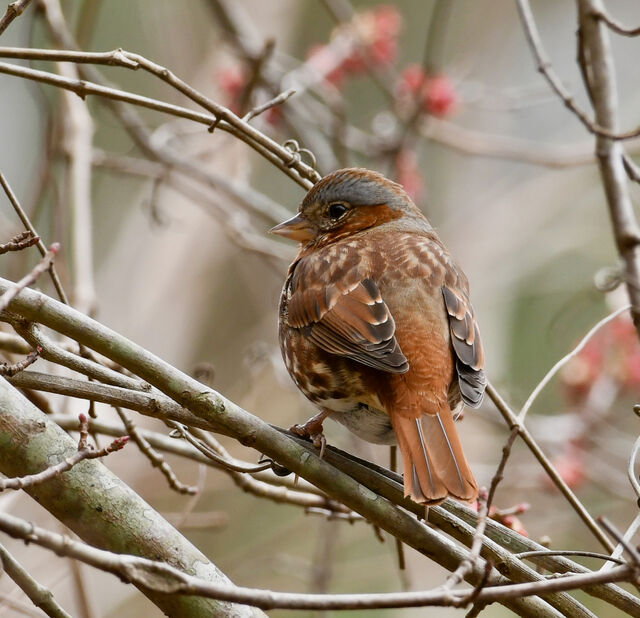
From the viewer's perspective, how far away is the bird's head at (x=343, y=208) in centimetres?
408

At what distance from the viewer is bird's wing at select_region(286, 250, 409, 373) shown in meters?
3.12

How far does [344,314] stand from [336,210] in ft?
2.85

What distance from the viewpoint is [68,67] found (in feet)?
16.1

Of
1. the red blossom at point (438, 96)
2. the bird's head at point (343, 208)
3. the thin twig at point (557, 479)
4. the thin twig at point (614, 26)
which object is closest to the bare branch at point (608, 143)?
the thin twig at point (614, 26)

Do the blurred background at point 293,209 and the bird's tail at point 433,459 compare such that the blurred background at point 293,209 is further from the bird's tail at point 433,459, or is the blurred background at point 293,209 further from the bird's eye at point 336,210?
the bird's tail at point 433,459

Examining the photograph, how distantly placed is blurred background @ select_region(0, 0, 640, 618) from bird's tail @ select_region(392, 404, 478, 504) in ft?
2.70

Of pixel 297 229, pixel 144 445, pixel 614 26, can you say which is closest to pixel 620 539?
pixel 144 445

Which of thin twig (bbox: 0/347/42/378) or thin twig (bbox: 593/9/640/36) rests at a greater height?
thin twig (bbox: 593/9/640/36)

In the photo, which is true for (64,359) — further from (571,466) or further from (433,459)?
(571,466)

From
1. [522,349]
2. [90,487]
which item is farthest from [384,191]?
[522,349]

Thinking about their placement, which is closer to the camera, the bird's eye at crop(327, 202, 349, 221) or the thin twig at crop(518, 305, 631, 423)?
the thin twig at crop(518, 305, 631, 423)

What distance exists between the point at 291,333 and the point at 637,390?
9.71ft

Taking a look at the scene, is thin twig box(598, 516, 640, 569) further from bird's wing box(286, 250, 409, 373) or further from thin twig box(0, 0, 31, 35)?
thin twig box(0, 0, 31, 35)

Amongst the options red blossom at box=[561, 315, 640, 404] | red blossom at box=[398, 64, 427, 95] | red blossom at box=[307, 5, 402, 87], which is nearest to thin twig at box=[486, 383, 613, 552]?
red blossom at box=[561, 315, 640, 404]
